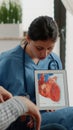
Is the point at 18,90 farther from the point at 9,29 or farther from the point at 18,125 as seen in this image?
the point at 9,29

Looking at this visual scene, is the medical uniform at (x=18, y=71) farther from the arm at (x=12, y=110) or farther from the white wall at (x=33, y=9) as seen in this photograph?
the white wall at (x=33, y=9)

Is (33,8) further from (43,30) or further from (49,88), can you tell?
(49,88)

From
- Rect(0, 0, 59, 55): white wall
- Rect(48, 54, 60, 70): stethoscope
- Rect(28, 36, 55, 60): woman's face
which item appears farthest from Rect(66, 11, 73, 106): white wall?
Rect(28, 36, 55, 60): woman's face

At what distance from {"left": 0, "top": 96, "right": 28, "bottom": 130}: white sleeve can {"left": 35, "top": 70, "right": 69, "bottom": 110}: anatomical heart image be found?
0.78 m

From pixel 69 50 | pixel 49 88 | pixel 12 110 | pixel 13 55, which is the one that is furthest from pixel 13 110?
pixel 69 50

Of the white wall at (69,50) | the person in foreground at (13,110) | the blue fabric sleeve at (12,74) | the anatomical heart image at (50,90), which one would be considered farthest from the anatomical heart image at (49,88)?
the white wall at (69,50)

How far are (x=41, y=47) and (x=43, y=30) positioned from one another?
0.10 metres

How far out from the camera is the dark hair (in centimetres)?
152

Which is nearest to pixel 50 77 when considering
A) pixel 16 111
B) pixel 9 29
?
pixel 16 111

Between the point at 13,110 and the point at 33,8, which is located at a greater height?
the point at 33,8

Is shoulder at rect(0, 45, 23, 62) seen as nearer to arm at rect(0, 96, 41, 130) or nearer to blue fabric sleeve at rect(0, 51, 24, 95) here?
blue fabric sleeve at rect(0, 51, 24, 95)

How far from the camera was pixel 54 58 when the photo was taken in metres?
1.71

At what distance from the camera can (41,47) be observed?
1.57 m

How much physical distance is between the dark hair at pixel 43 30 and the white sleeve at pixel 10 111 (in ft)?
2.73
